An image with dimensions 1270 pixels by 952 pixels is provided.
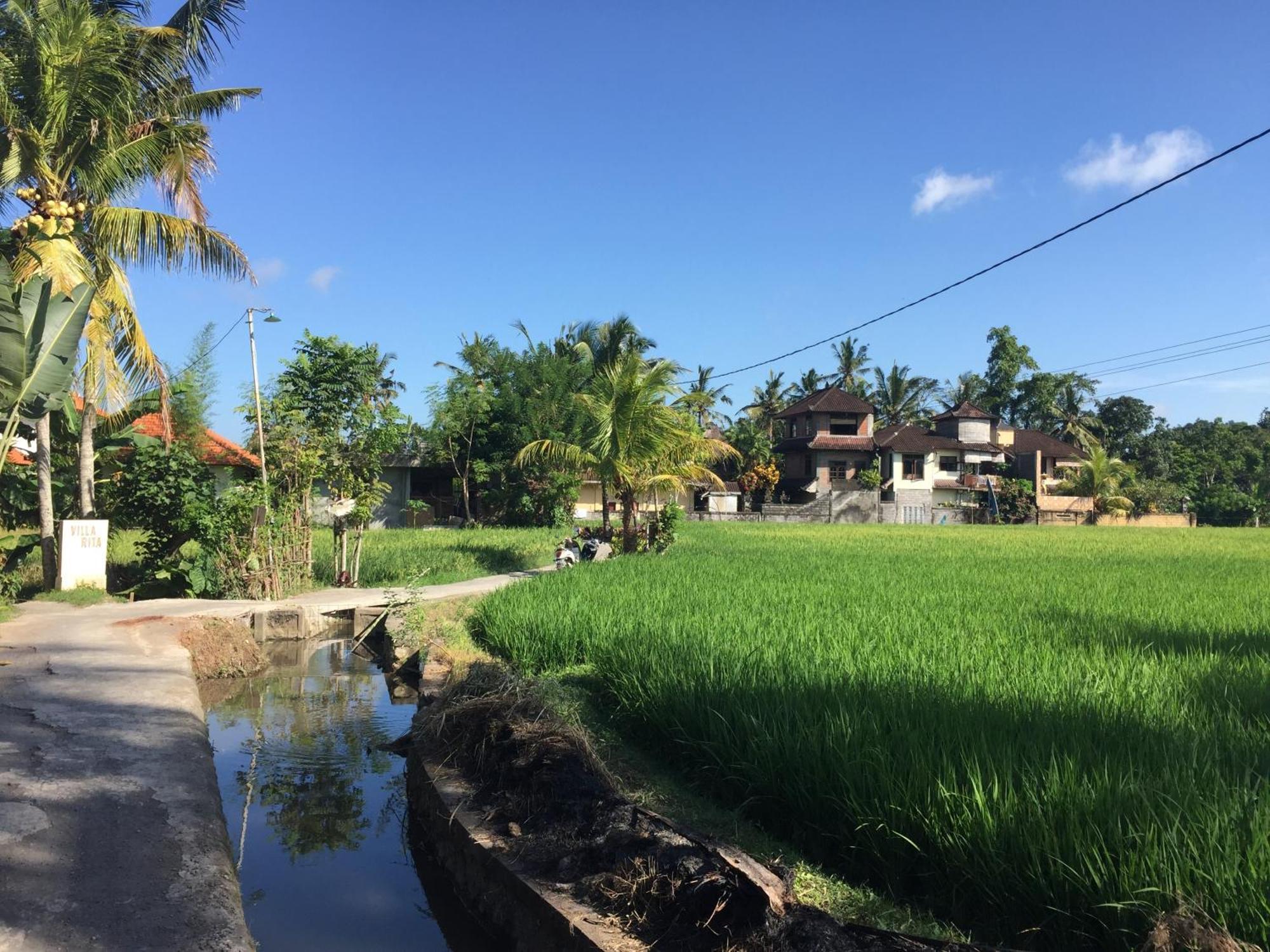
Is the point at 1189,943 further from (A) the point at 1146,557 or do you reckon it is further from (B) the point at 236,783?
(A) the point at 1146,557

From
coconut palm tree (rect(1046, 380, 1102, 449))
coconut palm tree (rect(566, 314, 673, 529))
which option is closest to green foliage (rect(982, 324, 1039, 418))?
coconut palm tree (rect(1046, 380, 1102, 449))

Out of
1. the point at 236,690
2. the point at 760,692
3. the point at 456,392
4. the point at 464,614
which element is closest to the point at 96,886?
the point at 760,692

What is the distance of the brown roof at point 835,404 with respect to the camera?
4766 centimetres

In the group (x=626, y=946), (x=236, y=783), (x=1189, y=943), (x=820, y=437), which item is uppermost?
(x=820, y=437)

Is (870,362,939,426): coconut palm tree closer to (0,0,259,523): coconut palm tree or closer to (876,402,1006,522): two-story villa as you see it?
(876,402,1006,522): two-story villa

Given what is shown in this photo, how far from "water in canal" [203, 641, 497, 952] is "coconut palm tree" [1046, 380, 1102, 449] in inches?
2290

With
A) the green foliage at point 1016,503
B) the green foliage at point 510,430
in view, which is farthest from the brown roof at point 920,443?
the green foliage at point 510,430

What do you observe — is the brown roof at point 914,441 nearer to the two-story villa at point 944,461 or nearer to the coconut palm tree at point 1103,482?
the two-story villa at point 944,461

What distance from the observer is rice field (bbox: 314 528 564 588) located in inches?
648

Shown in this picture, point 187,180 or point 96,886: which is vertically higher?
point 187,180

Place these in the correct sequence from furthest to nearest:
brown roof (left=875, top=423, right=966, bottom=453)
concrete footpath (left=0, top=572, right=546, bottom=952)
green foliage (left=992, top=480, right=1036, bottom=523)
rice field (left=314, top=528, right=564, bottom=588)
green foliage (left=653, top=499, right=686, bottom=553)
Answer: brown roof (left=875, top=423, right=966, bottom=453) < green foliage (left=992, top=480, right=1036, bottom=523) < green foliage (left=653, top=499, right=686, bottom=553) < rice field (left=314, top=528, right=564, bottom=588) < concrete footpath (left=0, top=572, right=546, bottom=952)

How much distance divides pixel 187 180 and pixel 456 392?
57.7 feet

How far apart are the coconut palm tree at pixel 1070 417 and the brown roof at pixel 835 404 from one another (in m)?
17.6

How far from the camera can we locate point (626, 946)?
10.4 ft
